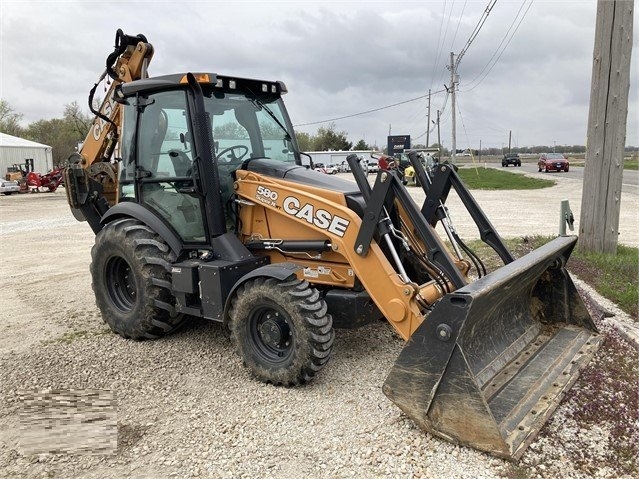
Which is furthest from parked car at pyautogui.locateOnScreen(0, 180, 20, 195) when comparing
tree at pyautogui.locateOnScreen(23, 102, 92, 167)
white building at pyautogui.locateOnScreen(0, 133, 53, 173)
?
tree at pyautogui.locateOnScreen(23, 102, 92, 167)

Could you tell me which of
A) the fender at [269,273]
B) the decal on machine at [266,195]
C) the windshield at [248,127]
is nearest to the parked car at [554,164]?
the windshield at [248,127]

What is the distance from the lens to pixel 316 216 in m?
4.26

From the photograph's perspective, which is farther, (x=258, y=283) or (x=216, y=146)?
(x=216, y=146)

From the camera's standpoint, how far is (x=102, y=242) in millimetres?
5223

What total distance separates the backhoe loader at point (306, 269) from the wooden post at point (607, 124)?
382cm

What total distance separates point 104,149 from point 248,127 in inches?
88.7

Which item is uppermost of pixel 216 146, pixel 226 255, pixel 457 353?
pixel 216 146

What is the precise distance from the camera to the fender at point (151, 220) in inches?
191

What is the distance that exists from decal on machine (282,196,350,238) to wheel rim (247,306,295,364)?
0.75 m

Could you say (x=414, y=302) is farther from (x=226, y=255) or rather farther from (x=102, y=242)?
(x=102, y=242)

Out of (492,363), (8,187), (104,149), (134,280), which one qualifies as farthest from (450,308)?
(8,187)

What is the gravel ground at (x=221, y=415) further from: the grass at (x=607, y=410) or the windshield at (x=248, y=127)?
the windshield at (x=248, y=127)

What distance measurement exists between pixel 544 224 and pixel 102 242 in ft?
35.6

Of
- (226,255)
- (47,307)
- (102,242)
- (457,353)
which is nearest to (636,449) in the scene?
(457,353)
